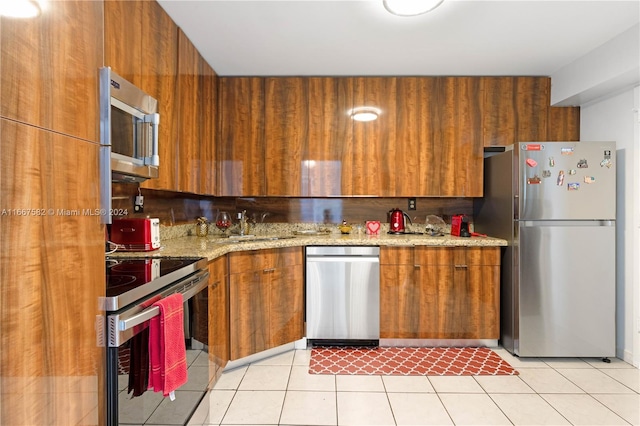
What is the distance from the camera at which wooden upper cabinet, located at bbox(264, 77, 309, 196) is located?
10.2 feet

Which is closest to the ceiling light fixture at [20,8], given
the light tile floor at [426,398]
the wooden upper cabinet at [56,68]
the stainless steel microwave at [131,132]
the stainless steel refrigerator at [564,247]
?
the wooden upper cabinet at [56,68]

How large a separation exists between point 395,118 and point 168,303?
2.49m

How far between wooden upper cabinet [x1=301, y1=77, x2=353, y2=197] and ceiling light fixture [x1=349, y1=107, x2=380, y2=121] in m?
0.06

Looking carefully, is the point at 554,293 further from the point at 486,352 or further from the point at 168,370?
the point at 168,370

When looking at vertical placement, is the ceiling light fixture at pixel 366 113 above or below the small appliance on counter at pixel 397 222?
above

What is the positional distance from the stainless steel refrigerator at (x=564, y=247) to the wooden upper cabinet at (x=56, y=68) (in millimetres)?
2702

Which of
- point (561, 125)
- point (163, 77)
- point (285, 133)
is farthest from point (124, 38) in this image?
point (561, 125)

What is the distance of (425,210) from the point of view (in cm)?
347

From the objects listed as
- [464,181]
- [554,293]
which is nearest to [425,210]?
[464,181]

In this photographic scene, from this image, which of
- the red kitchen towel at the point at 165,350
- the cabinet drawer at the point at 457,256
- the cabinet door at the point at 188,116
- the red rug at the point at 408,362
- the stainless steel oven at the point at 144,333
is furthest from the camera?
the cabinet drawer at the point at 457,256

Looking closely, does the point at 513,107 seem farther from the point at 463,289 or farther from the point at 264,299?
the point at 264,299

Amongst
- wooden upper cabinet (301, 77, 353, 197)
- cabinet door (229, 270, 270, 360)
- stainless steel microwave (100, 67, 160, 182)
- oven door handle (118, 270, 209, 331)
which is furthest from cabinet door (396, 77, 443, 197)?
stainless steel microwave (100, 67, 160, 182)

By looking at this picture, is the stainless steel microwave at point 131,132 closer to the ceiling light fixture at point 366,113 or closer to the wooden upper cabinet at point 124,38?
the wooden upper cabinet at point 124,38

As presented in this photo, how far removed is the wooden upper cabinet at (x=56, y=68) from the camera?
0.73 m
